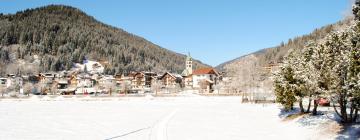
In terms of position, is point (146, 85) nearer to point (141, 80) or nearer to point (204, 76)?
point (141, 80)

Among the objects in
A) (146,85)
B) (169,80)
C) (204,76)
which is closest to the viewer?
(204,76)

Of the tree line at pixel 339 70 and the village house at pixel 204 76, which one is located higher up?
the village house at pixel 204 76

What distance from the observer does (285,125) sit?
31.1 metres

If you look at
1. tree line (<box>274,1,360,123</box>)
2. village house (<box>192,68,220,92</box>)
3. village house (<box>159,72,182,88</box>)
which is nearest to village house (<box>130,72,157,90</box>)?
village house (<box>159,72,182,88</box>)

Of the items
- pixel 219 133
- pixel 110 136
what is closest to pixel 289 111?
pixel 219 133

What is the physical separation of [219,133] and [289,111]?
1307cm

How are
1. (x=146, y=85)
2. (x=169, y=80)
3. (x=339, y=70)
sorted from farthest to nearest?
(x=146, y=85)
(x=169, y=80)
(x=339, y=70)

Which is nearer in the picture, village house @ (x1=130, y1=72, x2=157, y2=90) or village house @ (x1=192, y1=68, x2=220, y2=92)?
village house @ (x1=192, y1=68, x2=220, y2=92)

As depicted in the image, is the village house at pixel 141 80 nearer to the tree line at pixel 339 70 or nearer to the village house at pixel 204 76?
the village house at pixel 204 76

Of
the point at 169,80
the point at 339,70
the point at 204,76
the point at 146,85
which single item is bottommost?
the point at 146,85

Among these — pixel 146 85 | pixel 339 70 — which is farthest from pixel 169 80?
pixel 339 70

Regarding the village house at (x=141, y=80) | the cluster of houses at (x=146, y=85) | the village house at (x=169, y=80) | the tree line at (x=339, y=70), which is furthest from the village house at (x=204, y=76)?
the tree line at (x=339, y=70)

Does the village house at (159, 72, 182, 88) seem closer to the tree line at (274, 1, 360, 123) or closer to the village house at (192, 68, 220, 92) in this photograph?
the village house at (192, 68, 220, 92)

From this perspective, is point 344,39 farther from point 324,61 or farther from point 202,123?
point 202,123
